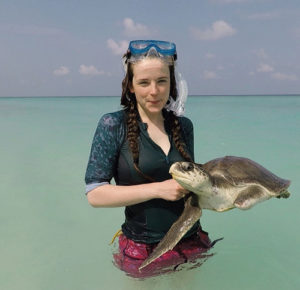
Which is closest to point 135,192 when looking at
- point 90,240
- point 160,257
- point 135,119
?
point 135,119

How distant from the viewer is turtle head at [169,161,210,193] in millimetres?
1701

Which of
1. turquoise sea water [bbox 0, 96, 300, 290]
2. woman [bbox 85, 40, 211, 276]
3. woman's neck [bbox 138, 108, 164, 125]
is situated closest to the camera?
woman [bbox 85, 40, 211, 276]

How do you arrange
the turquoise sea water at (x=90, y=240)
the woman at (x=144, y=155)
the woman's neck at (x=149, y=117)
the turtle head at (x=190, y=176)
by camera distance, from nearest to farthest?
the turtle head at (x=190, y=176) → the woman at (x=144, y=155) → the woman's neck at (x=149, y=117) → the turquoise sea water at (x=90, y=240)

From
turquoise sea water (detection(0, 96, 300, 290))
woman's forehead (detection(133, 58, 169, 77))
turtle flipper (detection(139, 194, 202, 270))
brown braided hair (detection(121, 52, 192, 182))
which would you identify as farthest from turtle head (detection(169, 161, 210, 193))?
turquoise sea water (detection(0, 96, 300, 290))

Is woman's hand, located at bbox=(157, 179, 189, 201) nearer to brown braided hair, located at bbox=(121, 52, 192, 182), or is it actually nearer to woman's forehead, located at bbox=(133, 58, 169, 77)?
brown braided hair, located at bbox=(121, 52, 192, 182)

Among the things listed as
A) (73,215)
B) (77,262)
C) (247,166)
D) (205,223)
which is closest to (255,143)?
(205,223)

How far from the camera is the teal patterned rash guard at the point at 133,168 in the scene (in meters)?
1.83

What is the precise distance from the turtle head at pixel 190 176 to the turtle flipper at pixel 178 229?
0.39ft

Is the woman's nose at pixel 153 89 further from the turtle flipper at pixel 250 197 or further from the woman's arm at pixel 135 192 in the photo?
the turtle flipper at pixel 250 197

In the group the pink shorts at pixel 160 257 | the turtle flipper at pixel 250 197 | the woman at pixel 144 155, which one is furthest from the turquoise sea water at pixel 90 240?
the turtle flipper at pixel 250 197

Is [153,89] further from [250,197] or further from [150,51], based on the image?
[250,197]

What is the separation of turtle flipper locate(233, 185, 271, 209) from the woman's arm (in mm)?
332

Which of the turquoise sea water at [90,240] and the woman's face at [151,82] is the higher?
the woman's face at [151,82]

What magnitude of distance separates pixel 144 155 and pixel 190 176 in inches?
11.6
